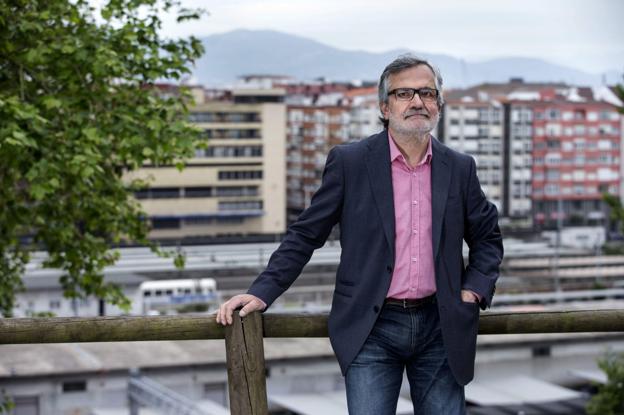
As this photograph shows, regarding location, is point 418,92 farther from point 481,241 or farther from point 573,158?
point 573,158

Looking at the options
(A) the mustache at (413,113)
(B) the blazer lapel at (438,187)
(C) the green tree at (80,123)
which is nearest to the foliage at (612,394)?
(C) the green tree at (80,123)

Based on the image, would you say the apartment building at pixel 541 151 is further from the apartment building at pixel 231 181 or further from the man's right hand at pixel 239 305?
the man's right hand at pixel 239 305

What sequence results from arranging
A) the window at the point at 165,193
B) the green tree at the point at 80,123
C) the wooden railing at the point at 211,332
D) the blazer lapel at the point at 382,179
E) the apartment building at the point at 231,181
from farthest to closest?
the apartment building at the point at 231,181, the window at the point at 165,193, the green tree at the point at 80,123, the wooden railing at the point at 211,332, the blazer lapel at the point at 382,179

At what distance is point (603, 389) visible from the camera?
2673 cm

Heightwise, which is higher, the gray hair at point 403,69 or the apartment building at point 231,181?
the gray hair at point 403,69

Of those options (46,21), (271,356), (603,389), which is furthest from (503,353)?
A: (46,21)

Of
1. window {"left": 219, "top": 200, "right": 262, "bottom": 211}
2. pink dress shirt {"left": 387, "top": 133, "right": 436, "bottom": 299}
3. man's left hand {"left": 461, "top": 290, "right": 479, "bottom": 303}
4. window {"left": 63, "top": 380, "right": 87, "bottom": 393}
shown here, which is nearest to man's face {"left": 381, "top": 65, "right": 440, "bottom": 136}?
pink dress shirt {"left": 387, "top": 133, "right": 436, "bottom": 299}

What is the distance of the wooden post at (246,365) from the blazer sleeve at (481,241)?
687 mm

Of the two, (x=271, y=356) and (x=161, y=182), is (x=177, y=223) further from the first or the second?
(x=271, y=356)

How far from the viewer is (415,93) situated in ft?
11.4

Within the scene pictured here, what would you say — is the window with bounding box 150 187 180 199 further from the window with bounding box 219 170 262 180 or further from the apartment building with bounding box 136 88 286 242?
the window with bounding box 219 170 262 180

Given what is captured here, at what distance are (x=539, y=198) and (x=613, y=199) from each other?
85699 millimetres

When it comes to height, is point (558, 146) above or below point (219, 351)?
above

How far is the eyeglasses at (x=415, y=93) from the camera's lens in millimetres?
3475
